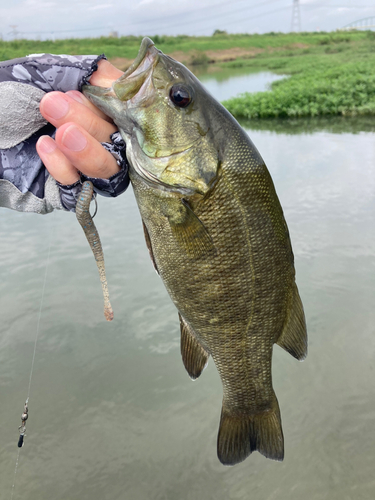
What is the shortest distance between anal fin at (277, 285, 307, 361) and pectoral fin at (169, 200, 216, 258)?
0.52 metres

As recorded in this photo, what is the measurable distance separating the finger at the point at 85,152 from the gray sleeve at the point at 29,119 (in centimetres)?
23

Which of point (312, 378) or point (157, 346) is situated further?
point (157, 346)

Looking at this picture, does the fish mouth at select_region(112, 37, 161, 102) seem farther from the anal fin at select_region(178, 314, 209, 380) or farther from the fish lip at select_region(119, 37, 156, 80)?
the anal fin at select_region(178, 314, 209, 380)

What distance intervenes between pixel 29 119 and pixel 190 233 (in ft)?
2.49

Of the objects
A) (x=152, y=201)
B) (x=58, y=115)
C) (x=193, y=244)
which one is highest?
(x=58, y=115)

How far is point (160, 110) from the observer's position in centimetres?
155

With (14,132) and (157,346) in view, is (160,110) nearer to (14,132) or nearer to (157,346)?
(14,132)

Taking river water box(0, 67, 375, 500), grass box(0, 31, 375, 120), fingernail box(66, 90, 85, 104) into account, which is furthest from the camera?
grass box(0, 31, 375, 120)

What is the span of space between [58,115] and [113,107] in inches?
7.4

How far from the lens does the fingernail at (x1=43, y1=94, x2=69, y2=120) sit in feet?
4.90

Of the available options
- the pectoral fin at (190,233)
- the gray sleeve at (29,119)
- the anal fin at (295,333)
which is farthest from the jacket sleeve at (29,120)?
the anal fin at (295,333)

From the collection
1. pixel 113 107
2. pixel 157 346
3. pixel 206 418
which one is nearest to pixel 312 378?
pixel 206 418

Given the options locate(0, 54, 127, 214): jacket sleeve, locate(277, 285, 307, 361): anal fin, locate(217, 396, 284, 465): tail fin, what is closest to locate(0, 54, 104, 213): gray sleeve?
locate(0, 54, 127, 214): jacket sleeve

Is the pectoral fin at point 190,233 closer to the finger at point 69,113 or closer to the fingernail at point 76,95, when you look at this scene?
the finger at point 69,113
